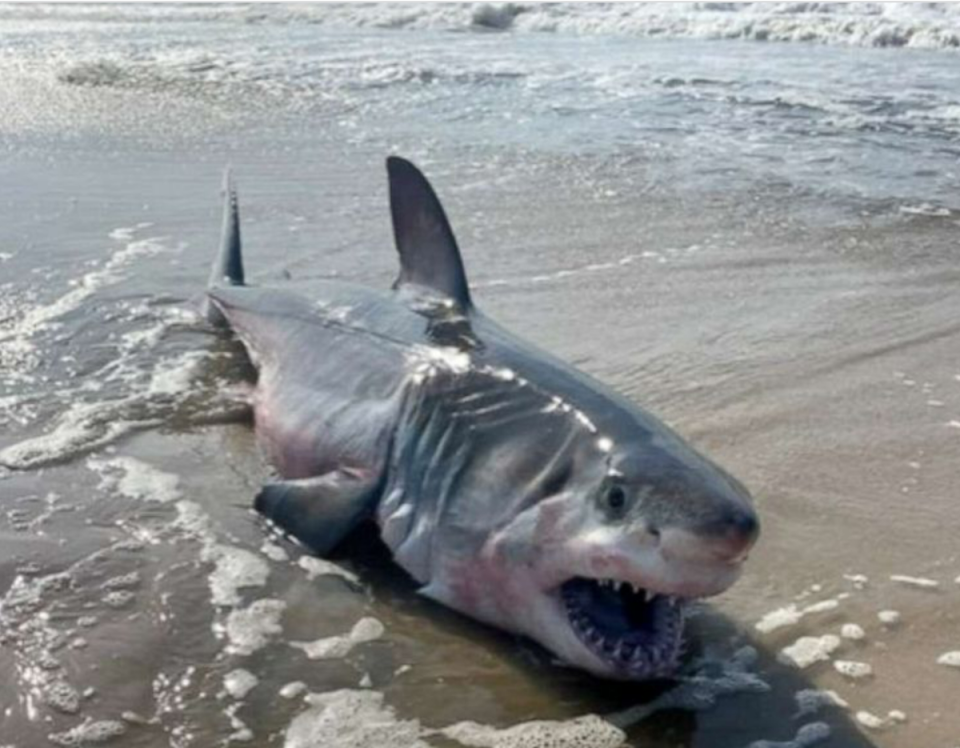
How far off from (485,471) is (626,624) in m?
0.51

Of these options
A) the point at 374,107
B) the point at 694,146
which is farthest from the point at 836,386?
the point at 374,107

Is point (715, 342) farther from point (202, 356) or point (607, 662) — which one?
point (607, 662)

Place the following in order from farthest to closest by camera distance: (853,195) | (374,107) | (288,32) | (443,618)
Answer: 1. (288,32)
2. (374,107)
3. (853,195)
4. (443,618)

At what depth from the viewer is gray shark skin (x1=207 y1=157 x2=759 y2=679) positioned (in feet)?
8.71

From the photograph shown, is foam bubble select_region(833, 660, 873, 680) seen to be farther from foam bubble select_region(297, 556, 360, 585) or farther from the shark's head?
foam bubble select_region(297, 556, 360, 585)

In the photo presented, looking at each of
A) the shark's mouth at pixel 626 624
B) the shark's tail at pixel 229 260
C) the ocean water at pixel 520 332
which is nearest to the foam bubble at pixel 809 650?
the ocean water at pixel 520 332

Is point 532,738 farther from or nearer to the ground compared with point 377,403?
nearer to the ground

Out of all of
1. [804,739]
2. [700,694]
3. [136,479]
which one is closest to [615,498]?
[700,694]

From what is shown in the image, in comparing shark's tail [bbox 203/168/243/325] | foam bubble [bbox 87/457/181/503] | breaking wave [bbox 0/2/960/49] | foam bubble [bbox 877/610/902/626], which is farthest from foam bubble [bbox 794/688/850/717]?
breaking wave [bbox 0/2/960/49]

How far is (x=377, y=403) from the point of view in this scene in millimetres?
3611

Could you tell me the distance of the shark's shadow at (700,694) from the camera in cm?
268

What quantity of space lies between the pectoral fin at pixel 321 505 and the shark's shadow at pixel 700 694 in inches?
13.7

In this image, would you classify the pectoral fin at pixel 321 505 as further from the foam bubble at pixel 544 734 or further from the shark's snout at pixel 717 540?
the shark's snout at pixel 717 540

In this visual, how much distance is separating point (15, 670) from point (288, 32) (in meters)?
19.4
